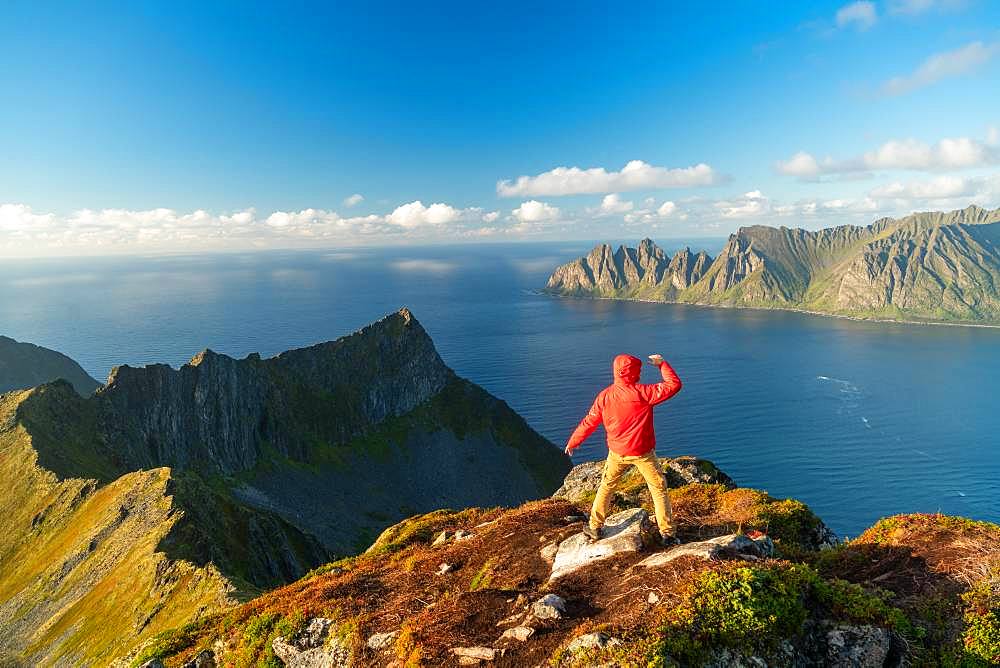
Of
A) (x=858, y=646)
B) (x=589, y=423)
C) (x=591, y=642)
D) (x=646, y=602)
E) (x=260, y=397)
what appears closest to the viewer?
(x=591, y=642)

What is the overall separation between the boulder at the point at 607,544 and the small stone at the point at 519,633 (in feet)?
8.77

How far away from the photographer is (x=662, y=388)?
42.5 ft

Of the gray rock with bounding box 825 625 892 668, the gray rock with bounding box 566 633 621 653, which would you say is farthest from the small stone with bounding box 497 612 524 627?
the gray rock with bounding box 825 625 892 668

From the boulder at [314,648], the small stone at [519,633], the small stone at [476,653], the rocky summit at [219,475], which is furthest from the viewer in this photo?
the rocky summit at [219,475]

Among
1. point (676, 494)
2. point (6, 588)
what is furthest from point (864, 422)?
point (6, 588)

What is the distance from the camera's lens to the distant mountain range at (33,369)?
155000 millimetres

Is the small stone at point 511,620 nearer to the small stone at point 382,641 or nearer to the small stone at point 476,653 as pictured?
the small stone at point 476,653

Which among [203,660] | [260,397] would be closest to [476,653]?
[203,660]

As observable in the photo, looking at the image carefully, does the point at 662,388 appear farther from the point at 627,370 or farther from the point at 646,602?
the point at 646,602

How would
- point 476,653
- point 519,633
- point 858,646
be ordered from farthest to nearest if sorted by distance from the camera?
1. point 519,633
2. point 476,653
3. point 858,646

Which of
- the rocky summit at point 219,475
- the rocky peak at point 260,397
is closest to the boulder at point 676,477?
the rocky summit at point 219,475

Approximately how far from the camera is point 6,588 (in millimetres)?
48969

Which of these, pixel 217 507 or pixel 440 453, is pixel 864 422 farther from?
pixel 217 507

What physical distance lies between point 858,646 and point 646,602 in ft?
12.5
